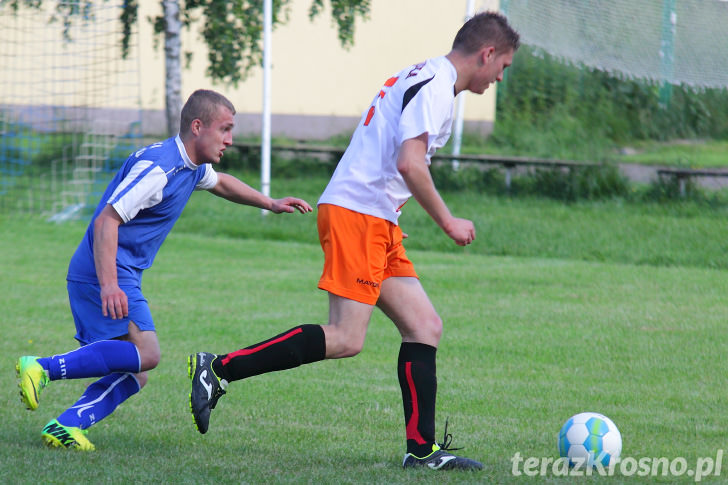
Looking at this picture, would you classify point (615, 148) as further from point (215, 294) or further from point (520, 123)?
point (215, 294)

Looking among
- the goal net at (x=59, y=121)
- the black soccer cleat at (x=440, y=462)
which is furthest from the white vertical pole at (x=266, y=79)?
the black soccer cleat at (x=440, y=462)

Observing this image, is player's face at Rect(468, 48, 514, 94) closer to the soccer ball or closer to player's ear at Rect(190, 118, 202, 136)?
player's ear at Rect(190, 118, 202, 136)

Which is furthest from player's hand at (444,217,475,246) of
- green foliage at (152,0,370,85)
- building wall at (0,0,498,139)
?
building wall at (0,0,498,139)

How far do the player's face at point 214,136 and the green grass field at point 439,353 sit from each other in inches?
52.2

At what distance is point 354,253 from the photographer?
381cm

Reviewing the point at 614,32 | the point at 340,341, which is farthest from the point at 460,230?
the point at 614,32

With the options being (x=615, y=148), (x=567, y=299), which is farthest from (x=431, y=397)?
(x=615, y=148)

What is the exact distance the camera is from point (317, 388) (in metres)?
5.34

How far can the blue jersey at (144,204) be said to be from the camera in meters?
3.91

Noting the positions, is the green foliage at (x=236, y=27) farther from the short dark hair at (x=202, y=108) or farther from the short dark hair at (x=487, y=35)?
the short dark hair at (x=487, y=35)

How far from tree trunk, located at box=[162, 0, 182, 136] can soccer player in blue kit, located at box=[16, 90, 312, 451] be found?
1307cm

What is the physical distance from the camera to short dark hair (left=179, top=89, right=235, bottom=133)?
4098 mm

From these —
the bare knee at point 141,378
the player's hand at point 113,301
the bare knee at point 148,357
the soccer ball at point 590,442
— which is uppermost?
the player's hand at point 113,301

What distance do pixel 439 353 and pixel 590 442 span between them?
2.46m
